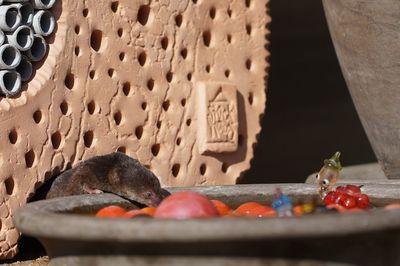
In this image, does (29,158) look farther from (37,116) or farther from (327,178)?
(327,178)

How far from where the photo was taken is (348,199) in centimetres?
363

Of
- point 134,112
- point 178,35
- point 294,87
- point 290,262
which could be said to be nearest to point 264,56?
point 178,35

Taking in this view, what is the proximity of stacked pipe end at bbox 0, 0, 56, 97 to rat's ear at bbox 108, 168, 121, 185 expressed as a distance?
27.1 inches

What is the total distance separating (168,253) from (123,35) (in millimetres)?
3549

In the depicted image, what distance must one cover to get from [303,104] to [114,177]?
4.38 meters

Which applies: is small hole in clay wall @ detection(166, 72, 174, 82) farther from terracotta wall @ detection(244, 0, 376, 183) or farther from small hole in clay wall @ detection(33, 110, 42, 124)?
terracotta wall @ detection(244, 0, 376, 183)

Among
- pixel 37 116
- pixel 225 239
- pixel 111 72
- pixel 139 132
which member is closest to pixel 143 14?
pixel 111 72

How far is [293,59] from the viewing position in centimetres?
1008

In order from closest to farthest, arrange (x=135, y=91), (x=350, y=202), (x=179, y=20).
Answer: (x=350, y=202)
(x=135, y=91)
(x=179, y=20)

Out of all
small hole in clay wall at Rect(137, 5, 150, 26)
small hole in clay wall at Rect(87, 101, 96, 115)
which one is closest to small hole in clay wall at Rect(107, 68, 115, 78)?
small hole in clay wall at Rect(87, 101, 96, 115)

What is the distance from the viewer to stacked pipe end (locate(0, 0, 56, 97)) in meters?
5.49

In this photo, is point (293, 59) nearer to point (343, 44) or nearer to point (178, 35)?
point (178, 35)

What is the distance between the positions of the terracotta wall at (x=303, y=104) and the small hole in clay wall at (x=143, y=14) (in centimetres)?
321

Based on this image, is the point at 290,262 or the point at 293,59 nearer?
the point at 290,262
